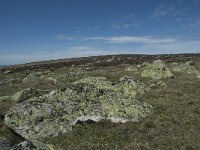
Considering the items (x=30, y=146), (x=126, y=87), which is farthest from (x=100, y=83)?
(x=30, y=146)

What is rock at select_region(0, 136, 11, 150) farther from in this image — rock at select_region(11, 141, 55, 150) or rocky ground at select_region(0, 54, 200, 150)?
rock at select_region(11, 141, 55, 150)

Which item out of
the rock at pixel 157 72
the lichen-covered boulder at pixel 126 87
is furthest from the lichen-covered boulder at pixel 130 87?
the rock at pixel 157 72

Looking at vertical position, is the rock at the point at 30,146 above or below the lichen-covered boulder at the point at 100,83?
below

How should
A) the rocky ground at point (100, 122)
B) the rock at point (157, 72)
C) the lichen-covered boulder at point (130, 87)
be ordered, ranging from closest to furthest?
1. the rocky ground at point (100, 122)
2. the lichen-covered boulder at point (130, 87)
3. the rock at point (157, 72)

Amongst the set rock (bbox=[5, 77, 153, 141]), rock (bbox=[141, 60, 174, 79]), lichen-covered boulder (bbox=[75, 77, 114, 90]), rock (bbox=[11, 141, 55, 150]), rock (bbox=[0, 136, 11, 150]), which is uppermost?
rock (bbox=[141, 60, 174, 79])

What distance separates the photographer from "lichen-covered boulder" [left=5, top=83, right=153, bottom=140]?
2256 centimetres

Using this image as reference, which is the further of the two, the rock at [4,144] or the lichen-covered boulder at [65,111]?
the lichen-covered boulder at [65,111]

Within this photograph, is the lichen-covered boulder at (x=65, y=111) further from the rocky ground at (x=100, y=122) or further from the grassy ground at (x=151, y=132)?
the grassy ground at (x=151, y=132)

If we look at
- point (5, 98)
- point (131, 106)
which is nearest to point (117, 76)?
point (5, 98)

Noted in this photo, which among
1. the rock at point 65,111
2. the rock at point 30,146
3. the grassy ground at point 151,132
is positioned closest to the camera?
the rock at point 30,146

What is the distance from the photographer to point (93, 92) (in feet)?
90.7

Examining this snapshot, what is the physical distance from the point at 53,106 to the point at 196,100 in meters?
12.4

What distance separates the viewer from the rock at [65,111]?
74.0 ft

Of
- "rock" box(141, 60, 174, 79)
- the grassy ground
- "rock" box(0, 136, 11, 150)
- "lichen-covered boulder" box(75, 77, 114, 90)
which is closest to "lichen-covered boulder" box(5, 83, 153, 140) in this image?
the grassy ground
